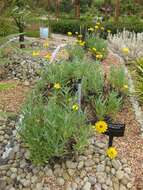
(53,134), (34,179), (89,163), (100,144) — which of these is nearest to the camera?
(53,134)

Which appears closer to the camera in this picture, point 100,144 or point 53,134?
point 53,134

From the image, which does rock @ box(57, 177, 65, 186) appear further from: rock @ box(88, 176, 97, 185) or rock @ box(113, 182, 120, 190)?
rock @ box(113, 182, 120, 190)

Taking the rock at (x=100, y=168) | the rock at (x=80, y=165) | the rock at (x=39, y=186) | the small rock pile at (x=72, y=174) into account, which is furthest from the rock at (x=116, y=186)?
the rock at (x=39, y=186)

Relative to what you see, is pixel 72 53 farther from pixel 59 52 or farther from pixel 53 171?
pixel 53 171

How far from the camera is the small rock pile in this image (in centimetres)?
301

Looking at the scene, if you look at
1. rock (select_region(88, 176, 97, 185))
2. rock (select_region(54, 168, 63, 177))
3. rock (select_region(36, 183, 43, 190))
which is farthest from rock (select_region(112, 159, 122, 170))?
rock (select_region(36, 183, 43, 190))

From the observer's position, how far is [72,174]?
3.06m

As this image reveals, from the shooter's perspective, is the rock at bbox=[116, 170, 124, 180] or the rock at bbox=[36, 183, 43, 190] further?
the rock at bbox=[116, 170, 124, 180]

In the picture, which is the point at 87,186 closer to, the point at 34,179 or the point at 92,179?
the point at 92,179

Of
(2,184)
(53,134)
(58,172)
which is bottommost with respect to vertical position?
(2,184)

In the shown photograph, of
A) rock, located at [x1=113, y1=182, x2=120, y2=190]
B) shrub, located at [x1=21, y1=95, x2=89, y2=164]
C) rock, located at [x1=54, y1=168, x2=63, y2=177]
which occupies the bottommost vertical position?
rock, located at [x1=113, y1=182, x2=120, y2=190]

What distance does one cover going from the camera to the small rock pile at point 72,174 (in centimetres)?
301

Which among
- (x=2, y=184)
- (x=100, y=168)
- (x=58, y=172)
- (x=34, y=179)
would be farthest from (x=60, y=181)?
(x=2, y=184)

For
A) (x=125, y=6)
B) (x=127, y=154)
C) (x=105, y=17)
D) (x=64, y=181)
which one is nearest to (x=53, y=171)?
(x=64, y=181)
